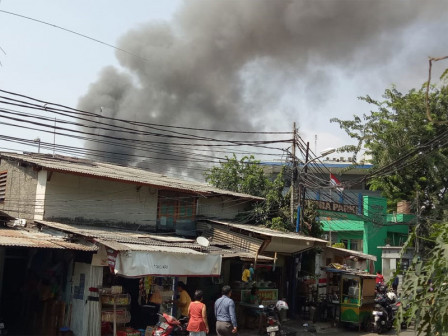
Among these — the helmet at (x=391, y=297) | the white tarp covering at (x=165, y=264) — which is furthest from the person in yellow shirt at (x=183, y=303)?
the helmet at (x=391, y=297)

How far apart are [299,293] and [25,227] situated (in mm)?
10330

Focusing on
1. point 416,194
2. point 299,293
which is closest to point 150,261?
point 299,293

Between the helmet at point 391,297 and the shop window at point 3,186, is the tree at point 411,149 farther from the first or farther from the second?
the shop window at point 3,186

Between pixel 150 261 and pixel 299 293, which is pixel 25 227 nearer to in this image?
pixel 150 261

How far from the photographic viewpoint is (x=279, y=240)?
49.6 ft

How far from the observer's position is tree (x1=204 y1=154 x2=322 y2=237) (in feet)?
60.0

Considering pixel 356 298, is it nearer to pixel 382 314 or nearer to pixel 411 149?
pixel 382 314

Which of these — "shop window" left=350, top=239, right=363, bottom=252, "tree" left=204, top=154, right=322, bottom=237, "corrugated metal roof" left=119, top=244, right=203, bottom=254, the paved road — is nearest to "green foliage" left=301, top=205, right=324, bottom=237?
"tree" left=204, top=154, right=322, bottom=237

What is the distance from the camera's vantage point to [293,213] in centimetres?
1759

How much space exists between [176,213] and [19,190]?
207 inches

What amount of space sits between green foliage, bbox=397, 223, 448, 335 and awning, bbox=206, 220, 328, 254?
8998 mm

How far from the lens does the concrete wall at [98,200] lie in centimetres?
1387

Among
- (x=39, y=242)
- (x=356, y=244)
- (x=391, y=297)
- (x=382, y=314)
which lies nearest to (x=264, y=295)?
(x=382, y=314)

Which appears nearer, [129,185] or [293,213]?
[129,185]
